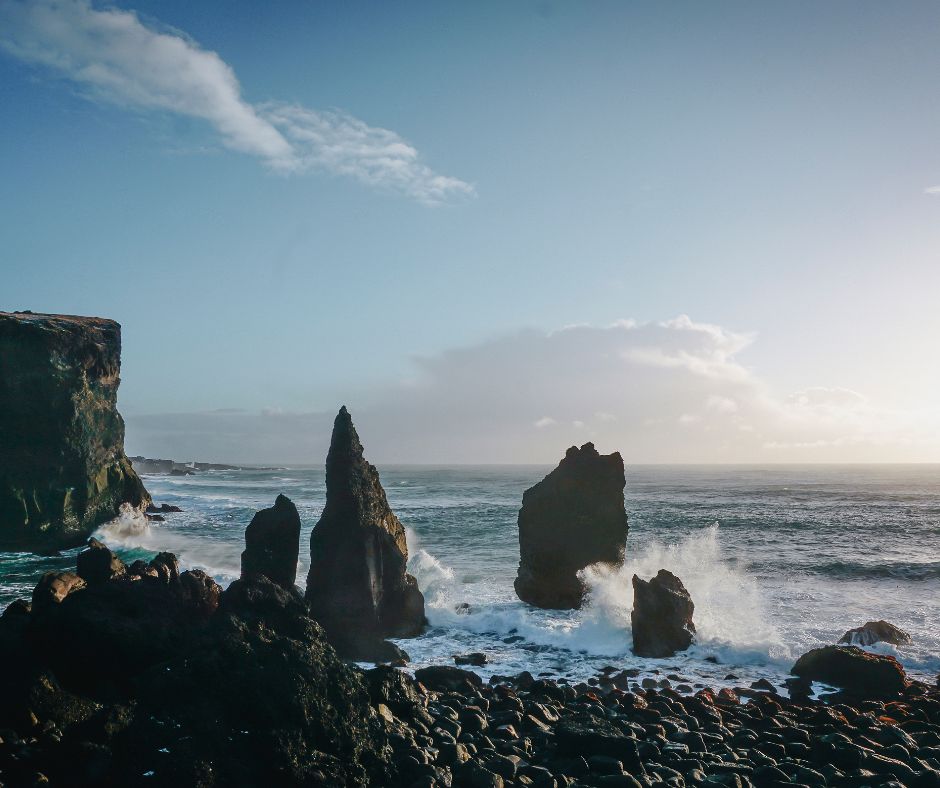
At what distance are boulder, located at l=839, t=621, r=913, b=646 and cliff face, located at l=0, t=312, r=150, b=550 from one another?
39902mm

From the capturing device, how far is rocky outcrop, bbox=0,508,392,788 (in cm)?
888

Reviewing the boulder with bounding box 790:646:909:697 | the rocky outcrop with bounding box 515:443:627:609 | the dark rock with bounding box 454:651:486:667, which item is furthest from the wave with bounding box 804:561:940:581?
the dark rock with bounding box 454:651:486:667

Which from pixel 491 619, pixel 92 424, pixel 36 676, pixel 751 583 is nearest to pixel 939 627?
pixel 751 583

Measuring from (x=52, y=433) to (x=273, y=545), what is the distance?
27577mm

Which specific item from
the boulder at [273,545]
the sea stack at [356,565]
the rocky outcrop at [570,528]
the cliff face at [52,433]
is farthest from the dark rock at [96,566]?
the cliff face at [52,433]

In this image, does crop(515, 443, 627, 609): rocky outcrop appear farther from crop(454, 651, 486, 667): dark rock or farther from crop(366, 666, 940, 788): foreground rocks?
crop(366, 666, 940, 788): foreground rocks

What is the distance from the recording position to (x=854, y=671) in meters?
15.6

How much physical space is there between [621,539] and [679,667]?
7902mm

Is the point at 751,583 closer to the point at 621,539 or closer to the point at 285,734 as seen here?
the point at 621,539

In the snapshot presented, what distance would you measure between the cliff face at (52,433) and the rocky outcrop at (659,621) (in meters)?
34.2

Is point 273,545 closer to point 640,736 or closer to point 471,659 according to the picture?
point 471,659

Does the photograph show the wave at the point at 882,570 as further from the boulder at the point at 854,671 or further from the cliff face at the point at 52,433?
the cliff face at the point at 52,433

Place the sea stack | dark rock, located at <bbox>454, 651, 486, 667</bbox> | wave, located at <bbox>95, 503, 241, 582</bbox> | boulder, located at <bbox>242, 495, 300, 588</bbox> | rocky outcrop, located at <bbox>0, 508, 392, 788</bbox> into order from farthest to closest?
wave, located at <bbox>95, 503, 241, 582</bbox> < boulder, located at <bbox>242, 495, 300, 588</bbox> < the sea stack < dark rock, located at <bbox>454, 651, 486, 667</bbox> < rocky outcrop, located at <bbox>0, 508, 392, 788</bbox>

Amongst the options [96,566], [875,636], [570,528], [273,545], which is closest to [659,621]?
[570,528]
